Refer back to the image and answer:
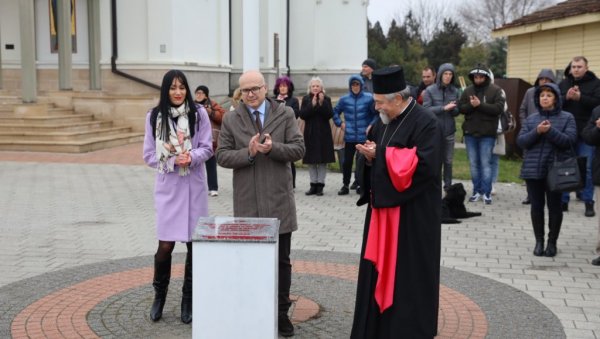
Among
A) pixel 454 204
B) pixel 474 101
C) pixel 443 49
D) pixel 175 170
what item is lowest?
pixel 454 204

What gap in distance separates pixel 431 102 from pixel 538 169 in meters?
3.79

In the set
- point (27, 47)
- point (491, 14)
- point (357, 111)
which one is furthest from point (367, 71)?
point (491, 14)

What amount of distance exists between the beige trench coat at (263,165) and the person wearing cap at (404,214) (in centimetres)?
88

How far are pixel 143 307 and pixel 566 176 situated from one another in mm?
4329

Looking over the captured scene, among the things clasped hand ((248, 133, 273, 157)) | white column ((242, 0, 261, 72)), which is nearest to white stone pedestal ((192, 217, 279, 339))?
clasped hand ((248, 133, 273, 157))

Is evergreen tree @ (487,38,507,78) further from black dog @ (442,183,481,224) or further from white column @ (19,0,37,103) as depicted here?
black dog @ (442,183,481,224)

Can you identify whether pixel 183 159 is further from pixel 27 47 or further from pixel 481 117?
pixel 27 47

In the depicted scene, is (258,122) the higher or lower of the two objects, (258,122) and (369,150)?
the higher

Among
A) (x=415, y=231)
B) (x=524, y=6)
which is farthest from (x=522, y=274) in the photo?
(x=524, y=6)

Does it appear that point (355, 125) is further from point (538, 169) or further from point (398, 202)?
point (398, 202)

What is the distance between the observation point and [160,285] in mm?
5781

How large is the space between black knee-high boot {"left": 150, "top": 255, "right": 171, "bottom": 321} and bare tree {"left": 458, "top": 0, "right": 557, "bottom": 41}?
70.8 m

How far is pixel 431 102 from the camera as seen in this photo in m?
11.4

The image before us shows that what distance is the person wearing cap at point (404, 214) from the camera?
471cm
